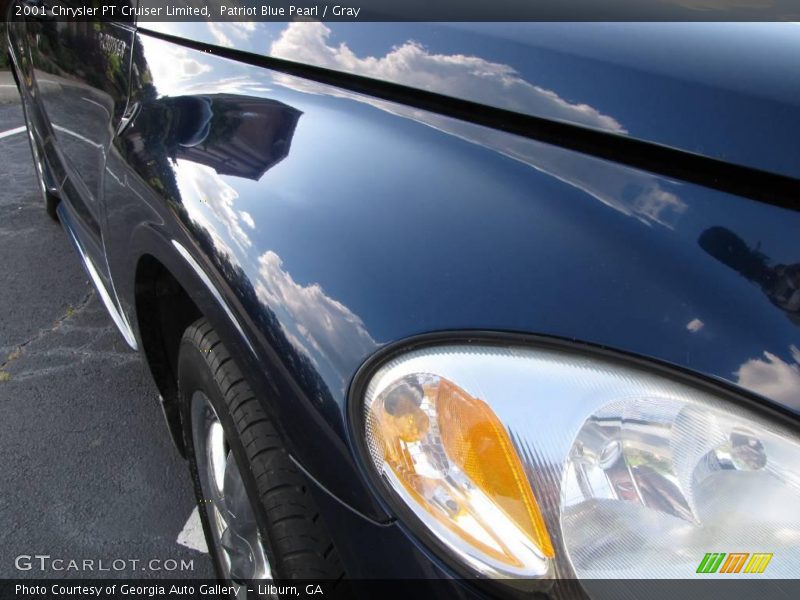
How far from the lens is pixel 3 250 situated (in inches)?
154

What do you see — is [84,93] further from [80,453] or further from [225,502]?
[225,502]

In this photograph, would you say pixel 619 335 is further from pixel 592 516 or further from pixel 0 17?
pixel 0 17

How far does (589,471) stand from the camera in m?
0.80

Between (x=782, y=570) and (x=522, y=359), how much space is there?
1.23ft

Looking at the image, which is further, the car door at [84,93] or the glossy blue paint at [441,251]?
the car door at [84,93]

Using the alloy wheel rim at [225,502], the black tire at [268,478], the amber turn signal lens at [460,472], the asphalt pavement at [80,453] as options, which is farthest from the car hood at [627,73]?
the asphalt pavement at [80,453]

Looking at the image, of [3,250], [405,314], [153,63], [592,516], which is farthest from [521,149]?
[3,250]

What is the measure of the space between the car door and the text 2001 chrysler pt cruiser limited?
599 mm

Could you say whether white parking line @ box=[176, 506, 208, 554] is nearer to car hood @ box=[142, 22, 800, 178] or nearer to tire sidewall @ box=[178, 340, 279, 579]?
tire sidewall @ box=[178, 340, 279, 579]

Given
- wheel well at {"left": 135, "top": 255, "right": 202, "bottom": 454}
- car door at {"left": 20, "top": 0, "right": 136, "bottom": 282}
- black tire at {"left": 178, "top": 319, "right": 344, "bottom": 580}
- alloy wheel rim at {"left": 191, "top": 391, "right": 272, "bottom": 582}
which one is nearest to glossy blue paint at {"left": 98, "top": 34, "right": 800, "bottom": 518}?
black tire at {"left": 178, "top": 319, "right": 344, "bottom": 580}

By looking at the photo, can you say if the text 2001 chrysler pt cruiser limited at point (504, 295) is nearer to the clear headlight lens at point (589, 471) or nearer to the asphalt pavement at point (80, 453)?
the clear headlight lens at point (589, 471)

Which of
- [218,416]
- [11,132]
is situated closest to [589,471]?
[218,416]

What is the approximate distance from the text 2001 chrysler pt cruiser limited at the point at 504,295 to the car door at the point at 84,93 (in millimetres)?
599

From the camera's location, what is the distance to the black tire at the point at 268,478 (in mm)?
1081
